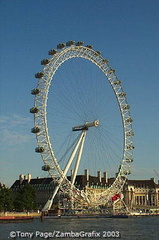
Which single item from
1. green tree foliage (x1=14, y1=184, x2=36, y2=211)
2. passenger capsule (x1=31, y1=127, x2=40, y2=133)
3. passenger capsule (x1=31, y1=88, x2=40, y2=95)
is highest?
passenger capsule (x1=31, y1=88, x2=40, y2=95)

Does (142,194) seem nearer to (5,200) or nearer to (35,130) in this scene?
(5,200)

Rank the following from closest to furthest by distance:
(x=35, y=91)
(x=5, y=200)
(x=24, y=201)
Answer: (x=35, y=91), (x=5, y=200), (x=24, y=201)

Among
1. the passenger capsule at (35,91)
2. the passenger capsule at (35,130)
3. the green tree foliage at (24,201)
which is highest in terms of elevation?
the passenger capsule at (35,91)

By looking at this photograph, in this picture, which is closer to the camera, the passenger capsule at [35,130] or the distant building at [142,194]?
the passenger capsule at [35,130]

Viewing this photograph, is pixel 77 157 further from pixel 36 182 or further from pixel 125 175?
pixel 36 182

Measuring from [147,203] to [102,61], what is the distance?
83368 mm

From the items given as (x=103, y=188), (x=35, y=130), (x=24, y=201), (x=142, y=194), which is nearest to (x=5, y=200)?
(x=24, y=201)

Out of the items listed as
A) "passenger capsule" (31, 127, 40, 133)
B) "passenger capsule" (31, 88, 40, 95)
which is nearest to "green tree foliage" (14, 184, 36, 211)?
"passenger capsule" (31, 127, 40, 133)

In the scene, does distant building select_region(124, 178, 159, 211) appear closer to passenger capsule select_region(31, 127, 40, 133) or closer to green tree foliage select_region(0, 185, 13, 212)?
green tree foliage select_region(0, 185, 13, 212)

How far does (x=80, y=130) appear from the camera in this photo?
231 feet

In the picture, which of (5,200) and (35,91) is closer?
(35,91)

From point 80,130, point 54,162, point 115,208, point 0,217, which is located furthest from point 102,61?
point 115,208

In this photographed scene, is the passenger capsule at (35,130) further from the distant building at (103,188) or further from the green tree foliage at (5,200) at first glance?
the distant building at (103,188)

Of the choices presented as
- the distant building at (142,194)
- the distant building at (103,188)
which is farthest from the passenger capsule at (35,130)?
the distant building at (142,194)
